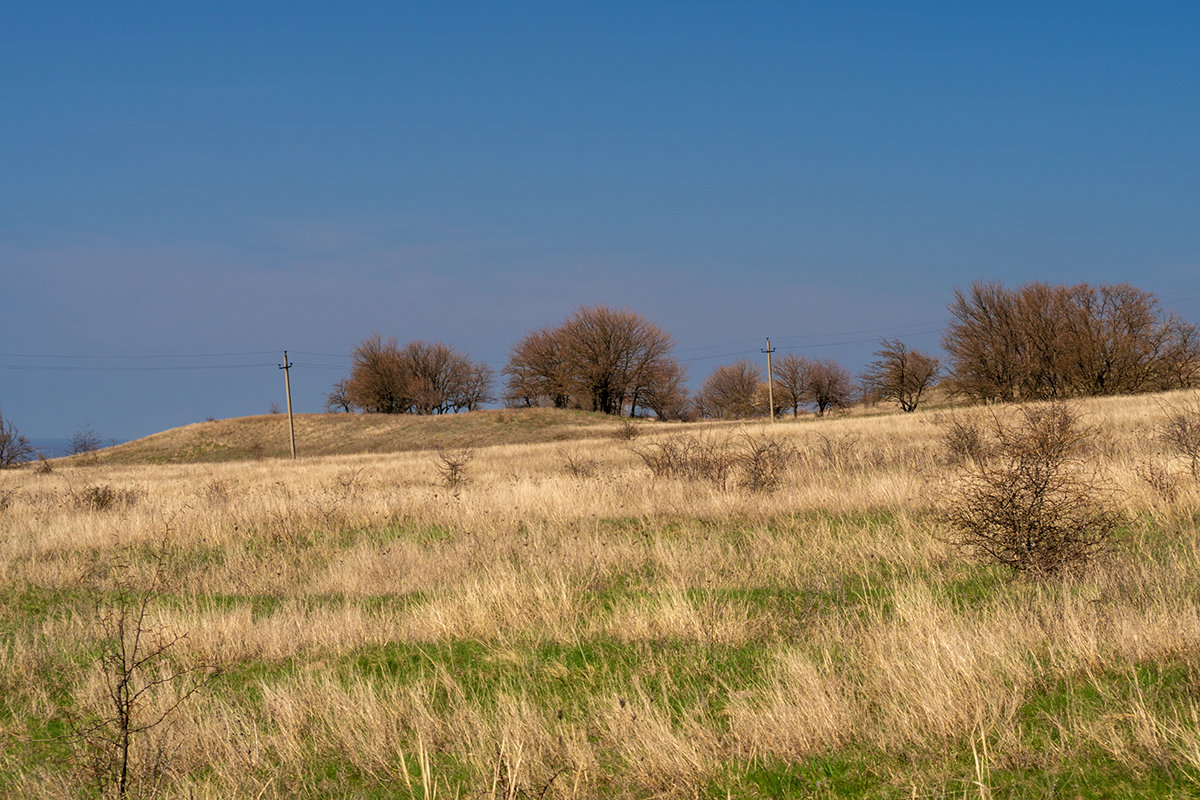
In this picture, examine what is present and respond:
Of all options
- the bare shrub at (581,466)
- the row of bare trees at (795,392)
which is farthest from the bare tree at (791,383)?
the bare shrub at (581,466)

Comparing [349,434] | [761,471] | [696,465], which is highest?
[349,434]

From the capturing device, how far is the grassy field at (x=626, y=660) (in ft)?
12.2

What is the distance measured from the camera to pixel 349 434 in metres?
58.1

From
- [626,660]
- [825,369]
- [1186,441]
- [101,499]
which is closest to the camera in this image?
[626,660]

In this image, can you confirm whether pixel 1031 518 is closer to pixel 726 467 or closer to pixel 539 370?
pixel 726 467

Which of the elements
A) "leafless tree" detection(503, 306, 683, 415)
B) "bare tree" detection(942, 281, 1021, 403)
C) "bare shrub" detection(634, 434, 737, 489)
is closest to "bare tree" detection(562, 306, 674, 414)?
"leafless tree" detection(503, 306, 683, 415)

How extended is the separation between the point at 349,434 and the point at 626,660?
183 feet

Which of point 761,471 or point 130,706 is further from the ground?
point 761,471

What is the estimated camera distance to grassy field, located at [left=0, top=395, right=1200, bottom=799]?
3.72 m

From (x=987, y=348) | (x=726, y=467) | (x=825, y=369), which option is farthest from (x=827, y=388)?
(x=726, y=467)

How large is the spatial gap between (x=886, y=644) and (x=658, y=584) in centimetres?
270

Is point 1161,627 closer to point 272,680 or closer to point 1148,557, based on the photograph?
point 1148,557

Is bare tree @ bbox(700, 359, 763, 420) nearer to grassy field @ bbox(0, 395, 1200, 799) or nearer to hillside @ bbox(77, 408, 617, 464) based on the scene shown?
hillside @ bbox(77, 408, 617, 464)

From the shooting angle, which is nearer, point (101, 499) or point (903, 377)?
point (101, 499)
